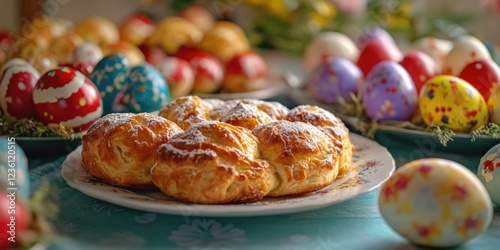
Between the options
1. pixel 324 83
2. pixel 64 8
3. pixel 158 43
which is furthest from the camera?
pixel 64 8

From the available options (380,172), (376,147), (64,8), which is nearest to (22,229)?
(380,172)

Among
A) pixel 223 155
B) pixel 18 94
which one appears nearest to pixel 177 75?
pixel 18 94

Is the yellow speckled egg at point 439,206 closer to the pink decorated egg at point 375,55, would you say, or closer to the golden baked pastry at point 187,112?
the golden baked pastry at point 187,112

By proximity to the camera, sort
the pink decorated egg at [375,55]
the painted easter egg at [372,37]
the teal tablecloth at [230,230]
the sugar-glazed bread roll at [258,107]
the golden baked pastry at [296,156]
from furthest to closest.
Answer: the painted easter egg at [372,37], the pink decorated egg at [375,55], the sugar-glazed bread roll at [258,107], the golden baked pastry at [296,156], the teal tablecloth at [230,230]

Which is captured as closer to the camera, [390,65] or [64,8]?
[390,65]

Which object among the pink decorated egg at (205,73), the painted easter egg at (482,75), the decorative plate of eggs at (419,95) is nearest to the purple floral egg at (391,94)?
the decorative plate of eggs at (419,95)

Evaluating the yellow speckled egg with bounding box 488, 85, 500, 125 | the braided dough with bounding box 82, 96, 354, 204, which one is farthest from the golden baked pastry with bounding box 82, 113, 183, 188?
the yellow speckled egg with bounding box 488, 85, 500, 125

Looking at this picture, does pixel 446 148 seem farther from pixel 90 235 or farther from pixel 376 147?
pixel 90 235
